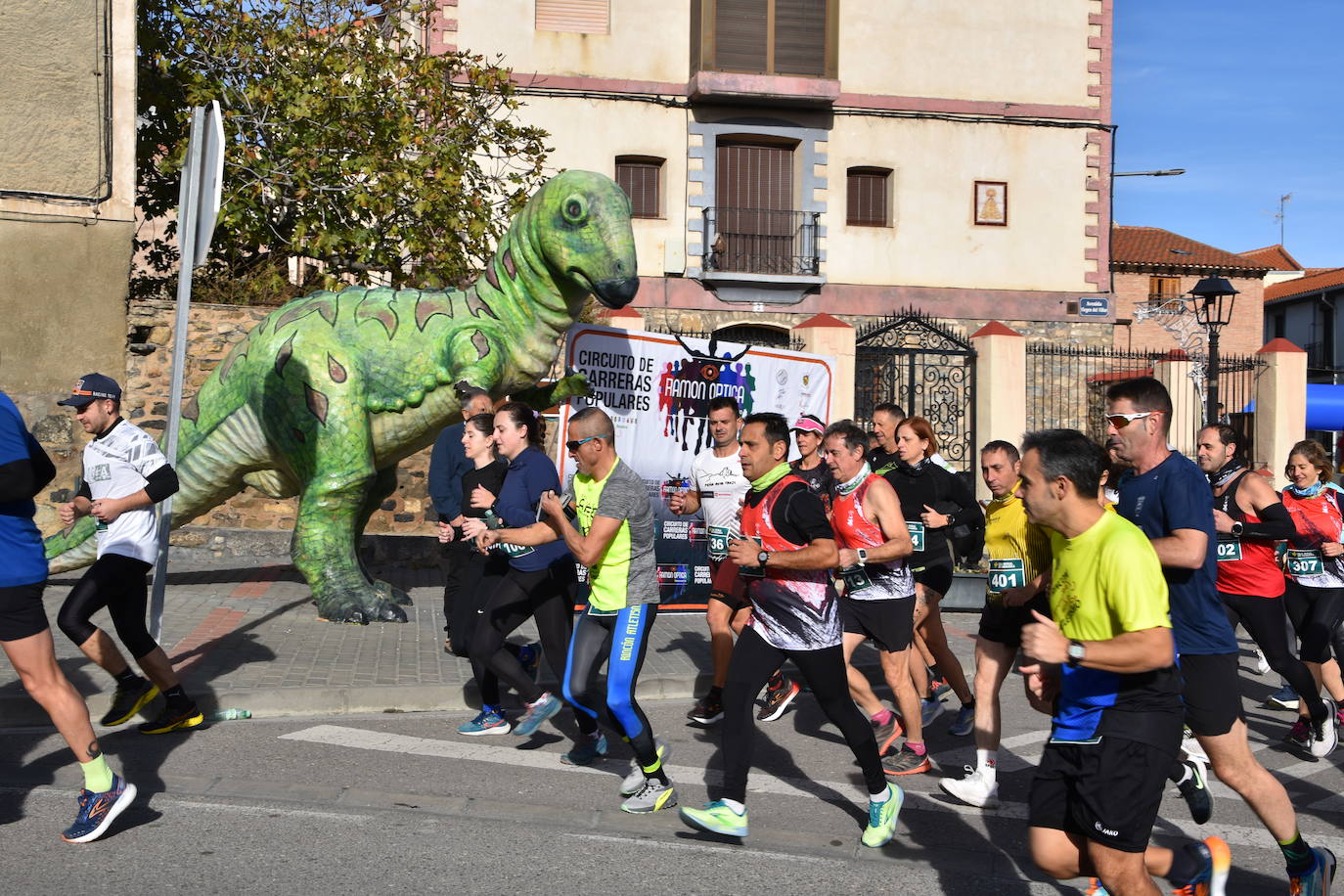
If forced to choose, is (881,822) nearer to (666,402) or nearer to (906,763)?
(906,763)

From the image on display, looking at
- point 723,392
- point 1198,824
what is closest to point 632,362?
point 723,392

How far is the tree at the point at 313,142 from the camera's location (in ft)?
49.3

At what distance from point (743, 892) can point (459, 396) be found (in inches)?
212

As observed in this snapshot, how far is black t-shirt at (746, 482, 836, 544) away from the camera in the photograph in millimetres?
5438

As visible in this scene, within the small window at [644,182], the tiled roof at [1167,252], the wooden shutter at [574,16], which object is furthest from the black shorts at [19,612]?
the tiled roof at [1167,252]

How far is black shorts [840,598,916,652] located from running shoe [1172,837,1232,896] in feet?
8.61

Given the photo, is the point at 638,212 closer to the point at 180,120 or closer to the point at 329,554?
the point at 180,120

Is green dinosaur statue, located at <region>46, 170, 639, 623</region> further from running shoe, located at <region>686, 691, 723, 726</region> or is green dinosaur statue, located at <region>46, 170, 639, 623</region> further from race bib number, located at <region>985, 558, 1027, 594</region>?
race bib number, located at <region>985, 558, 1027, 594</region>

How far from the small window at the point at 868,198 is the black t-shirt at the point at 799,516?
2181cm

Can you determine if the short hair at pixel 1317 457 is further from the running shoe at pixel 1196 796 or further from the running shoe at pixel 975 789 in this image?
the running shoe at pixel 975 789

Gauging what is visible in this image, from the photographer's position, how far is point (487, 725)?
7.24 metres

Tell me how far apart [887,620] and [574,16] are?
20.4 metres

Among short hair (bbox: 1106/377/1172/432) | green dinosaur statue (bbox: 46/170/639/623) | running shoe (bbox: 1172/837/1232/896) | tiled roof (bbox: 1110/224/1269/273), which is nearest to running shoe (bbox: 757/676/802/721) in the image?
green dinosaur statue (bbox: 46/170/639/623)

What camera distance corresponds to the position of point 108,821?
5.07 m
